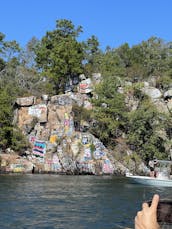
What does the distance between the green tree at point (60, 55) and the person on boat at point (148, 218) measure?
86.2 meters

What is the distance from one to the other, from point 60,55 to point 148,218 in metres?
87.9

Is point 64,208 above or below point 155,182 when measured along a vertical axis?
below

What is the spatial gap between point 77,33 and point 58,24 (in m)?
4.80

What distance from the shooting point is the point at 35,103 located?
79.6 metres

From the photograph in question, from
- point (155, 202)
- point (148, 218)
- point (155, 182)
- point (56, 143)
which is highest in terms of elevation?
point (56, 143)

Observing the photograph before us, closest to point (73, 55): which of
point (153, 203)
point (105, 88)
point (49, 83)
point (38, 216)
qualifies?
point (49, 83)

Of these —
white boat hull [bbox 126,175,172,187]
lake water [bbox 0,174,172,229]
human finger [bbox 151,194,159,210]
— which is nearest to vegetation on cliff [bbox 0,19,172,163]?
white boat hull [bbox 126,175,172,187]

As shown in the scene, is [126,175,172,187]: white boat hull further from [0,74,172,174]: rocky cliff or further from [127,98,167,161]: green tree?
[127,98,167,161]: green tree

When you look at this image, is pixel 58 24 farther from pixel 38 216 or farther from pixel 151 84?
pixel 38 216

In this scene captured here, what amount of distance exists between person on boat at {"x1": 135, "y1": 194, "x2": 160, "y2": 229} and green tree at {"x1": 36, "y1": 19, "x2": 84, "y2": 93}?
3393 inches

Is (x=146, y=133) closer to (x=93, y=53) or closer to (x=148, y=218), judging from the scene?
(x=93, y=53)

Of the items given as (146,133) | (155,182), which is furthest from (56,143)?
(155,182)

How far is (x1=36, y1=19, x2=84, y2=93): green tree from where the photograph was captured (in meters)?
89.6

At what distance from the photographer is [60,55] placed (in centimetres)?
8981
